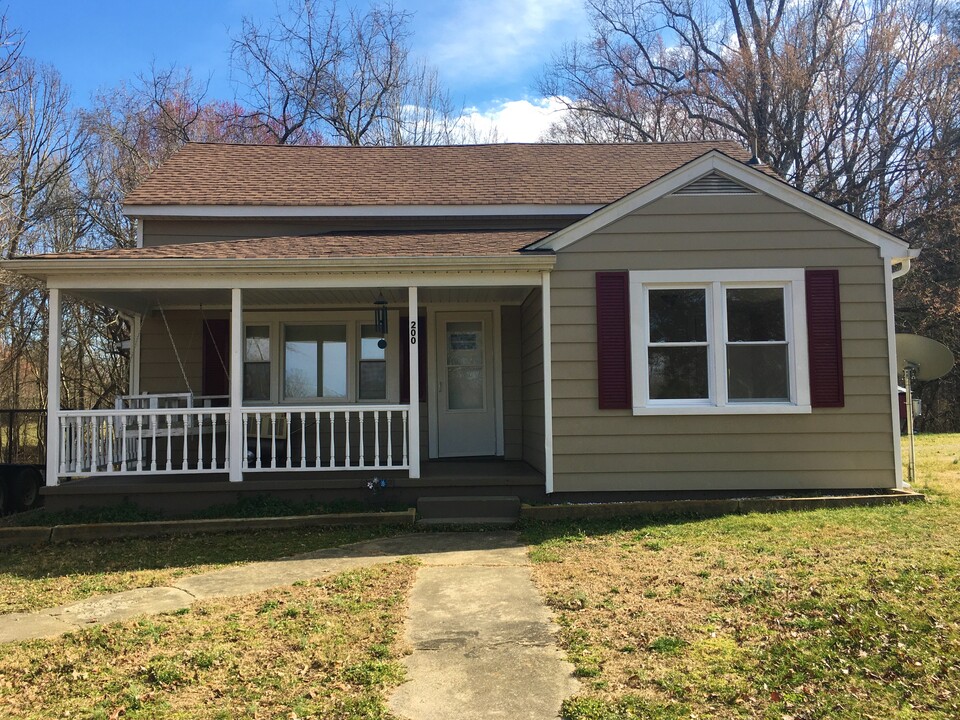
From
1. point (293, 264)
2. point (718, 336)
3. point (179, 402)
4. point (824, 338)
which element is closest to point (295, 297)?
point (293, 264)

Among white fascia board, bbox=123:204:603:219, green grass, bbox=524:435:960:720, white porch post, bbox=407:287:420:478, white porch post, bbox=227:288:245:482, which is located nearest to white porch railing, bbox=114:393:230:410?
white porch post, bbox=227:288:245:482

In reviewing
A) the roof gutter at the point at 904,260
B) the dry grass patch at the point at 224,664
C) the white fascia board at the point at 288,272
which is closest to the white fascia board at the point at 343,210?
the white fascia board at the point at 288,272

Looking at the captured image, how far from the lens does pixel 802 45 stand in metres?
22.0

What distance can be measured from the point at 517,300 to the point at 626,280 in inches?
87.7

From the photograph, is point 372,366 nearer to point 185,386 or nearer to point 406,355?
point 406,355

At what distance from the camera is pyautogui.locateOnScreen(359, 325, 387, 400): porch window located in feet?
32.6

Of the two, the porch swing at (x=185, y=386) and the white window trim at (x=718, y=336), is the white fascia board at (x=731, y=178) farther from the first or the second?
the porch swing at (x=185, y=386)

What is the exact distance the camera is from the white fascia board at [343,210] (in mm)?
9867

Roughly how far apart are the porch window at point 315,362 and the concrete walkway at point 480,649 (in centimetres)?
461

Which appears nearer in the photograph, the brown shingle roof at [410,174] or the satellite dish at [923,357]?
the satellite dish at [923,357]

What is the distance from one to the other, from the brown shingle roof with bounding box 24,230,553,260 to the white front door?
4.63 ft

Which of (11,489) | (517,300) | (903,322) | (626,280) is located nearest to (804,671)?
(626,280)

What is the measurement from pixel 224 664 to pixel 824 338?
671 centimetres

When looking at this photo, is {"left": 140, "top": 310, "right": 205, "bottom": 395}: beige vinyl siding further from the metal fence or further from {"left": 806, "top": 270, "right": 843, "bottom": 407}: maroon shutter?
{"left": 806, "top": 270, "right": 843, "bottom": 407}: maroon shutter
